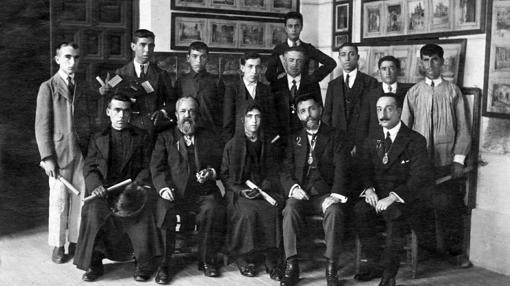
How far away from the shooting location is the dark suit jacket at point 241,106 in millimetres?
4855

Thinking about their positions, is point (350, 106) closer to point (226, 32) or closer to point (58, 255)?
point (226, 32)

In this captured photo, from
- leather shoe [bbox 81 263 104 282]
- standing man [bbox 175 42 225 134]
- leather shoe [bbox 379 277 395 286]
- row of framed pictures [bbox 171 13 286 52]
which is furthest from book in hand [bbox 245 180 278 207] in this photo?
row of framed pictures [bbox 171 13 286 52]

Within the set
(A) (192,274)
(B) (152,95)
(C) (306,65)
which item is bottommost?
→ (A) (192,274)

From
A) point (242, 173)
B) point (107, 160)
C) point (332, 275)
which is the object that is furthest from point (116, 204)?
point (332, 275)

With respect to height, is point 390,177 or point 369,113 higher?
point 369,113

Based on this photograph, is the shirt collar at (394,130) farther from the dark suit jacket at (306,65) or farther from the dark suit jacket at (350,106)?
the dark suit jacket at (306,65)

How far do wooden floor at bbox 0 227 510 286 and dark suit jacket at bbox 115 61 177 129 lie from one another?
3.50 ft

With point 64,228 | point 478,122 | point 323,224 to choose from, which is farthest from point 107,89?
point 478,122

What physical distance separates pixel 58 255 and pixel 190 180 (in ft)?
3.60

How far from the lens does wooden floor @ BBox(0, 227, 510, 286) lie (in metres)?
4.21

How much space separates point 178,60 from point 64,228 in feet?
6.07

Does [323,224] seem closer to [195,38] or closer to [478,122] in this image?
[478,122]

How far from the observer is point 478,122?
472 cm

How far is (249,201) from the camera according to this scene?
4.40m
